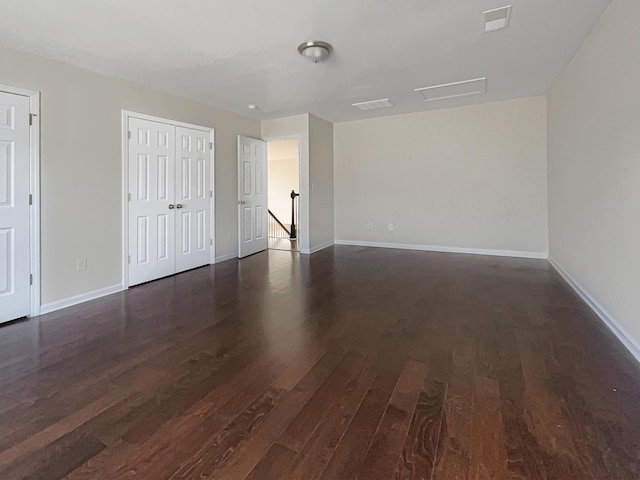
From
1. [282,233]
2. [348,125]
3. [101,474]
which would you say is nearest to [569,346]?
[101,474]

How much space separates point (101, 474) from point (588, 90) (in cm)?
446

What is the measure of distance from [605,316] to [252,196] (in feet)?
16.3

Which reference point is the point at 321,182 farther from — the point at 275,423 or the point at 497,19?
the point at 275,423

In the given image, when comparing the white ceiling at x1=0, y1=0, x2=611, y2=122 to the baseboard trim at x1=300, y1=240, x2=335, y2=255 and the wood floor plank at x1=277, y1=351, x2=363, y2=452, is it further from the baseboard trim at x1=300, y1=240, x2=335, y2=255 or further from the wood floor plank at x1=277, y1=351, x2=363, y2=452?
the baseboard trim at x1=300, y1=240, x2=335, y2=255

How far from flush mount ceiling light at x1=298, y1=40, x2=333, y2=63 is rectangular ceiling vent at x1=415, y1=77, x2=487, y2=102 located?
185 centimetres

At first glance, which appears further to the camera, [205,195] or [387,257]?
[387,257]

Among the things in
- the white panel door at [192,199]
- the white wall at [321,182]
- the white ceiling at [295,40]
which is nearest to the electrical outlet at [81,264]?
the white panel door at [192,199]

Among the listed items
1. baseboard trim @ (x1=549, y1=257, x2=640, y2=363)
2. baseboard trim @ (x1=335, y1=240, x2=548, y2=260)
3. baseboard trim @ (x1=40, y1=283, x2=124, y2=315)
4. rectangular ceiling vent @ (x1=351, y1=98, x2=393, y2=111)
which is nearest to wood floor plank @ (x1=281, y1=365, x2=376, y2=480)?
baseboard trim @ (x1=549, y1=257, x2=640, y2=363)

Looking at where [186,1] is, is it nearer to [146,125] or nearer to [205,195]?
[146,125]

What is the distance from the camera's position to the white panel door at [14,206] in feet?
9.50

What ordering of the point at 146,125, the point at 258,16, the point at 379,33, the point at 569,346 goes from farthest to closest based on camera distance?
the point at 146,125
the point at 379,33
the point at 258,16
the point at 569,346

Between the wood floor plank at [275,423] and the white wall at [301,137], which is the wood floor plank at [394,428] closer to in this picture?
the wood floor plank at [275,423]

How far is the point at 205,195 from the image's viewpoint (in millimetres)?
5070

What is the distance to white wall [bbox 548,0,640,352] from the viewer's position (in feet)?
7.50
